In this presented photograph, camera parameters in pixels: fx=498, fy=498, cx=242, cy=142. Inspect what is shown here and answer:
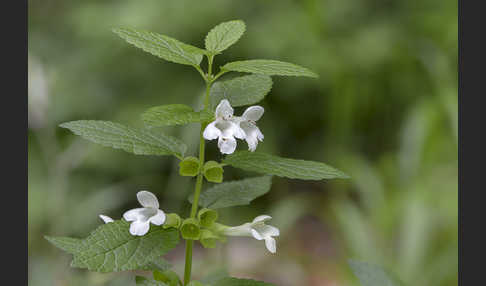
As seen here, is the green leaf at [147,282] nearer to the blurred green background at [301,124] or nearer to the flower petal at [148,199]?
the flower petal at [148,199]

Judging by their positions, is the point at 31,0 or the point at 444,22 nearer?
the point at 444,22

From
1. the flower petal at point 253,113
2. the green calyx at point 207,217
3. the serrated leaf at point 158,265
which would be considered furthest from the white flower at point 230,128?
the serrated leaf at point 158,265

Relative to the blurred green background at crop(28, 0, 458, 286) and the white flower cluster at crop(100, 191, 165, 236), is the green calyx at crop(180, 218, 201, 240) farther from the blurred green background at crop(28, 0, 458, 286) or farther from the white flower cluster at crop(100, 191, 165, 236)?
the blurred green background at crop(28, 0, 458, 286)

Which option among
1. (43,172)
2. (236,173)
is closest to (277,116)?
(236,173)

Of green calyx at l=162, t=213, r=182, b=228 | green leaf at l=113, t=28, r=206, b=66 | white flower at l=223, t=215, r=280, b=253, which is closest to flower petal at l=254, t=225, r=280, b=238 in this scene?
white flower at l=223, t=215, r=280, b=253

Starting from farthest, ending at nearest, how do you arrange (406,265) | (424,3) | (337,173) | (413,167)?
(424,3) → (413,167) → (406,265) → (337,173)

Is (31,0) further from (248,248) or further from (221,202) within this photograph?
(221,202)
